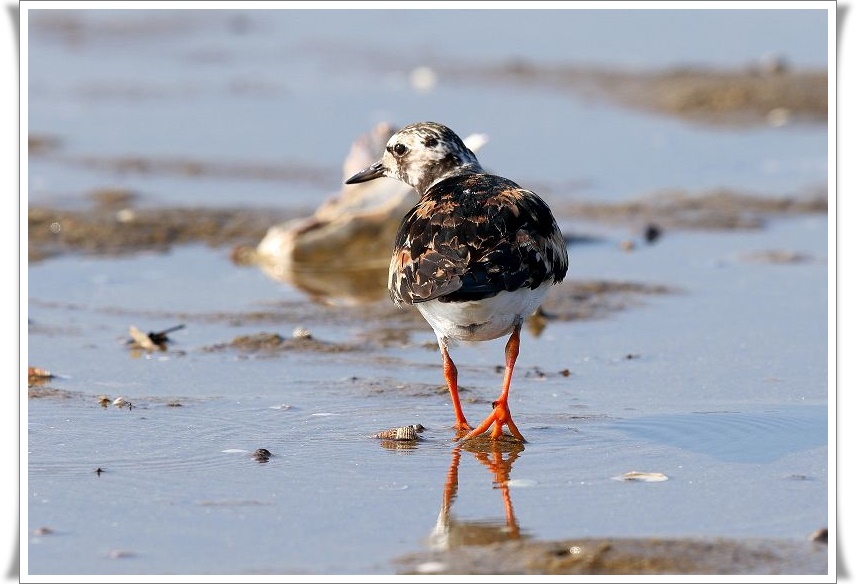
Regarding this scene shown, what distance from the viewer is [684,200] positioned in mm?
11102

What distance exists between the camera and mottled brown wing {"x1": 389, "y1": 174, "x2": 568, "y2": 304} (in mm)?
5566

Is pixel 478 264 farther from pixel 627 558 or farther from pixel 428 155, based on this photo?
pixel 627 558

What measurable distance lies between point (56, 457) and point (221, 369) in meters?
1.53

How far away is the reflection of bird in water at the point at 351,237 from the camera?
9.11 metres

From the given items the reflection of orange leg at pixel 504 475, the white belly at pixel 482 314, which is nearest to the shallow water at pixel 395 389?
the reflection of orange leg at pixel 504 475

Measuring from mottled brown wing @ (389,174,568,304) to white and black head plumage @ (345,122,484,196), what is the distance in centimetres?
60

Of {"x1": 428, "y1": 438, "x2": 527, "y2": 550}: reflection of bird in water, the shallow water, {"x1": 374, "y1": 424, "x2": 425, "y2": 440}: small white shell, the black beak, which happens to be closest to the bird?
{"x1": 428, "y1": 438, "x2": 527, "y2": 550}: reflection of bird in water

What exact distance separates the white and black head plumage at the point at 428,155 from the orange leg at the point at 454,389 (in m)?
1.07

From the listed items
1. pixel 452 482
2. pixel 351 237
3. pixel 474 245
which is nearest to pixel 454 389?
pixel 474 245

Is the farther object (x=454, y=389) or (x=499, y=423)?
(x=454, y=389)

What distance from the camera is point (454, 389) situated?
6.17 meters

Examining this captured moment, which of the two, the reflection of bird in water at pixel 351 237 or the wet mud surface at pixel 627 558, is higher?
the reflection of bird in water at pixel 351 237

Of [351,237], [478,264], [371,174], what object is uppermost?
[371,174]

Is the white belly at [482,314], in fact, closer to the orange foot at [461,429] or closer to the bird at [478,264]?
the bird at [478,264]
